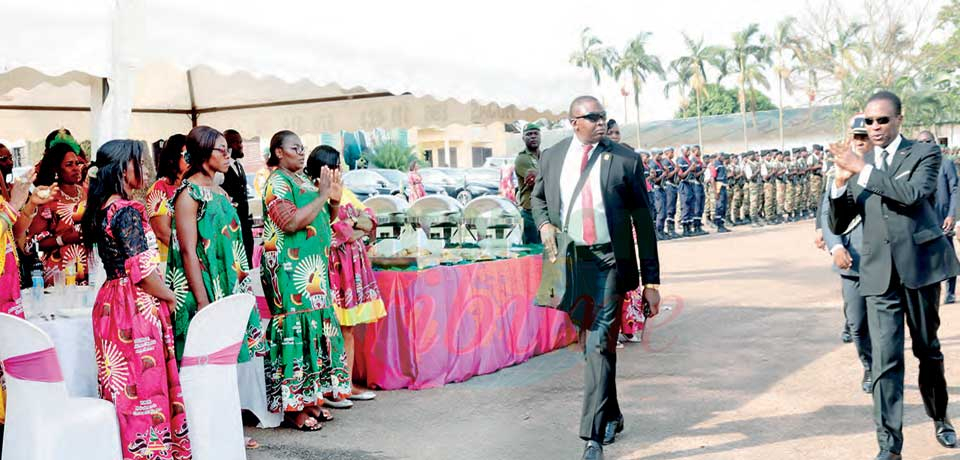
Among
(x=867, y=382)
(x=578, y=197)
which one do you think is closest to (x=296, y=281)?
(x=578, y=197)

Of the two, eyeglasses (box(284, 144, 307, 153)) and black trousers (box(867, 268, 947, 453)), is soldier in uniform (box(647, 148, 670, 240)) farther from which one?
black trousers (box(867, 268, 947, 453))

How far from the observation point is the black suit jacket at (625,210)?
15.3ft

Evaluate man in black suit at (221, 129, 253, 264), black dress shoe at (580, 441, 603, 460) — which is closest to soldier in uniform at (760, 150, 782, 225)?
man in black suit at (221, 129, 253, 264)

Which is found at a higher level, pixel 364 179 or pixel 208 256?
pixel 364 179

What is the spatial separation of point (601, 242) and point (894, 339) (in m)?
1.45

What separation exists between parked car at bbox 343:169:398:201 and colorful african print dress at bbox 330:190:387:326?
786 inches

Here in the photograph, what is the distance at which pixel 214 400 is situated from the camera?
14.8ft

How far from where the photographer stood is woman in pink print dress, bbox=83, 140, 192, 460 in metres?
4.22

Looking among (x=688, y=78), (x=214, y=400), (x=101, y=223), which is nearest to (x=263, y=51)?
(x=101, y=223)

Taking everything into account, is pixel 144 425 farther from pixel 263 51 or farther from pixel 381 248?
pixel 381 248

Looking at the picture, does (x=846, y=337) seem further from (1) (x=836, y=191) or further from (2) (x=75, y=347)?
(2) (x=75, y=347)

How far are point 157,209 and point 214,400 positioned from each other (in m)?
1.08

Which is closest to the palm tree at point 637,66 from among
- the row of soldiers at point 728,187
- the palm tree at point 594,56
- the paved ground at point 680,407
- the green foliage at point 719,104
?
the palm tree at point 594,56

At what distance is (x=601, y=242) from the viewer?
4.66 metres
